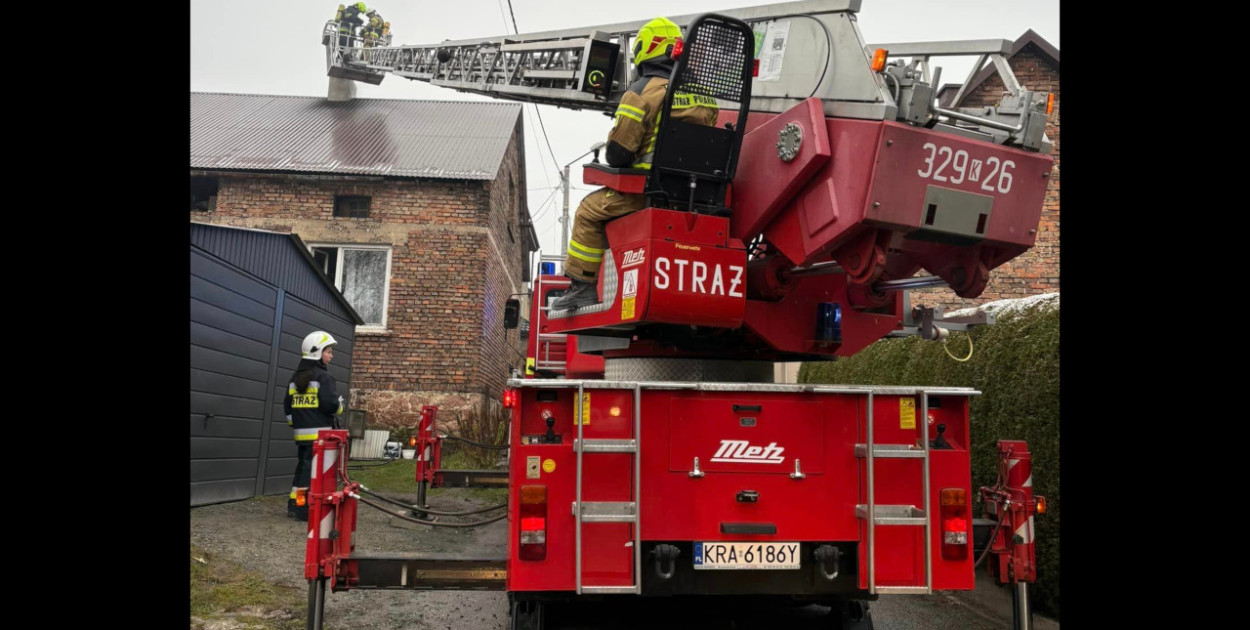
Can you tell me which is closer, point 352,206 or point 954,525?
point 954,525

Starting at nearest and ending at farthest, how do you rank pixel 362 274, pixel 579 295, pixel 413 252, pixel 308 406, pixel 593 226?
pixel 593 226 < pixel 579 295 < pixel 308 406 < pixel 413 252 < pixel 362 274

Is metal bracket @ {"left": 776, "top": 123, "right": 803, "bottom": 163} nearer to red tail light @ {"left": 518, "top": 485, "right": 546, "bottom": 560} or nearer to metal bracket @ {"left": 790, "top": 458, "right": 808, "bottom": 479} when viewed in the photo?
metal bracket @ {"left": 790, "top": 458, "right": 808, "bottom": 479}

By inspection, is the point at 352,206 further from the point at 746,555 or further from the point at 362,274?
the point at 746,555

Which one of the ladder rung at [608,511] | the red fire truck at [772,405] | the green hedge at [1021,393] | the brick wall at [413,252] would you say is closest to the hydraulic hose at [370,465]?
the brick wall at [413,252]

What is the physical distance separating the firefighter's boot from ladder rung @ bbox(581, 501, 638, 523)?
1327mm

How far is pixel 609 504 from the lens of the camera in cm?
401

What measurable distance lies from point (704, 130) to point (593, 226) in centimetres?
84

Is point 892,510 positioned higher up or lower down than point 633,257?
lower down

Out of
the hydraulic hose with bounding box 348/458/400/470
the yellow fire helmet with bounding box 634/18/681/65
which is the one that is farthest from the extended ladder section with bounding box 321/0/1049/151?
the hydraulic hose with bounding box 348/458/400/470

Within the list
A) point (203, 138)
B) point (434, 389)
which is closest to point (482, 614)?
point (434, 389)

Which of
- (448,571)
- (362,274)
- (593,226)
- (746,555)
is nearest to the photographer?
(746,555)

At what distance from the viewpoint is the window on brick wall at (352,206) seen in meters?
18.4

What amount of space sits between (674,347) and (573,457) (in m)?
1.21

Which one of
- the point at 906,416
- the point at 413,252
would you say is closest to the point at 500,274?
the point at 413,252
